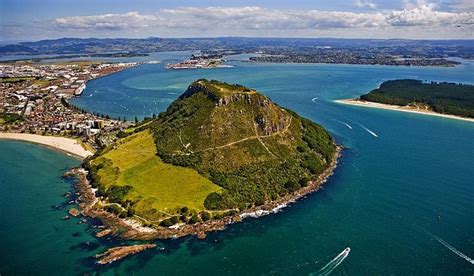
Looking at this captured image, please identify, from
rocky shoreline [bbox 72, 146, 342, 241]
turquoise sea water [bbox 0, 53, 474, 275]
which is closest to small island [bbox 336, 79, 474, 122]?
turquoise sea water [bbox 0, 53, 474, 275]

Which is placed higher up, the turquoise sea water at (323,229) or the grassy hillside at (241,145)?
the grassy hillside at (241,145)

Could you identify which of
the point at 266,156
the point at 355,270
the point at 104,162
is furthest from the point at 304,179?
the point at 104,162

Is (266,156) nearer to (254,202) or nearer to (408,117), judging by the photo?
(254,202)

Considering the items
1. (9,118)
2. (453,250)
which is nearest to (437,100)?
(453,250)

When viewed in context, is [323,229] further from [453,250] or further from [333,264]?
[453,250]

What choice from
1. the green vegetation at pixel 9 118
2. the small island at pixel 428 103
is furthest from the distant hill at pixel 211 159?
the small island at pixel 428 103

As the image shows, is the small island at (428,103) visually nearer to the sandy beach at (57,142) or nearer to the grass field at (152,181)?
the grass field at (152,181)

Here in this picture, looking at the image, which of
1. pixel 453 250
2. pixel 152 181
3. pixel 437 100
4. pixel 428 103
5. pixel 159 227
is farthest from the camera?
pixel 437 100
